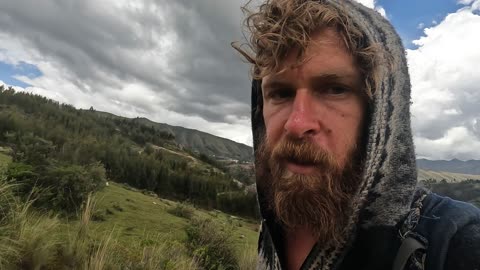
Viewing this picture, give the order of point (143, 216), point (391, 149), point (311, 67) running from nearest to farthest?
1. point (391, 149)
2. point (311, 67)
3. point (143, 216)

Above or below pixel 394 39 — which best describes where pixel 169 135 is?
above

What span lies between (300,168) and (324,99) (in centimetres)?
30

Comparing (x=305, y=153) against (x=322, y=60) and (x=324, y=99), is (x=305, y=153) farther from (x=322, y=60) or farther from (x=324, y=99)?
(x=322, y=60)

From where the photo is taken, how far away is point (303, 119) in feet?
4.70

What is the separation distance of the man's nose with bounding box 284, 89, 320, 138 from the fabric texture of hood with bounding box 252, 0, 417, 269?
0.21m

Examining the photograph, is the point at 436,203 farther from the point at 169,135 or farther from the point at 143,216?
the point at 169,135

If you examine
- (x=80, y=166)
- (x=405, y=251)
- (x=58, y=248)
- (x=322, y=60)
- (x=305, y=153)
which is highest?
(x=322, y=60)

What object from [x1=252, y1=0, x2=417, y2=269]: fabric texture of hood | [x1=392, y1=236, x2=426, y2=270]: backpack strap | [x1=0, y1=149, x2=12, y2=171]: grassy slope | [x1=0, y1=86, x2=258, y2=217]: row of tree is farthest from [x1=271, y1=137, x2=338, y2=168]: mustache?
[x1=0, y1=86, x2=258, y2=217]: row of tree

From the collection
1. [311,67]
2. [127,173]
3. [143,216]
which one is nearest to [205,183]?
[127,173]

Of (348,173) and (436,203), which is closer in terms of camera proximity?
(436,203)

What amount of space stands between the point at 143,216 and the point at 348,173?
12.9 meters

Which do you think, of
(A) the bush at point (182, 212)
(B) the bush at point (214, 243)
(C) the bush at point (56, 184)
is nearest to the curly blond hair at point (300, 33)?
(C) the bush at point (56, 184)

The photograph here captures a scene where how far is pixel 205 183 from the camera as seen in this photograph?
186 feet

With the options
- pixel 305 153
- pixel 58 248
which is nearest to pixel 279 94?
pixel 305 153
